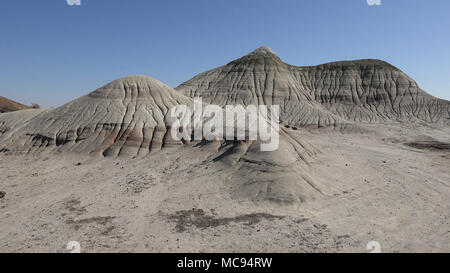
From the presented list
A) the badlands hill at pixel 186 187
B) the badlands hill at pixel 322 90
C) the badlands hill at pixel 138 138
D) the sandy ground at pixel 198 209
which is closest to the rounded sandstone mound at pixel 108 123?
the badlands hill at pixel 138 138

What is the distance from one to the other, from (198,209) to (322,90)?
61.8m

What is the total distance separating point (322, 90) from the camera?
6881cm

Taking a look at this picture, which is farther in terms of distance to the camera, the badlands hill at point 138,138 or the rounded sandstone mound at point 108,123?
the rounded sandstone mound at point 108,123

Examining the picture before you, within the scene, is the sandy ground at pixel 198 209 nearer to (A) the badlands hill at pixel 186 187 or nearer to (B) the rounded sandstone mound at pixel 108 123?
(A) the badlands hill at pixel 186 187

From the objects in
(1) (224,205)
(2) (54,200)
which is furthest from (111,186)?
(1) (224,205)

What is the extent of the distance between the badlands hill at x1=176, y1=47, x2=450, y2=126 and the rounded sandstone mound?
32.2 metres

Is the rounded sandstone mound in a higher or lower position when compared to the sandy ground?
higher

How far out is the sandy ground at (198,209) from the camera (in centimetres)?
1146

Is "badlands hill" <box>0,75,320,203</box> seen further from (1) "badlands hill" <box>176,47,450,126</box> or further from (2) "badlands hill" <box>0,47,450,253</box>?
(1) "badlands hill" <box>176,47,450,126</box>

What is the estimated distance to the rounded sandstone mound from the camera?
1006 inches

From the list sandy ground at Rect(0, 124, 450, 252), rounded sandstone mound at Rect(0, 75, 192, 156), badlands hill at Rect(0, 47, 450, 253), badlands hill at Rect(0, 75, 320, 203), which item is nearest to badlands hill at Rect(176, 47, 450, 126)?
badlands hill at Rect(0, 47, 450, 253)

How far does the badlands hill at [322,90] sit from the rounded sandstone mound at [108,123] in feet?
106

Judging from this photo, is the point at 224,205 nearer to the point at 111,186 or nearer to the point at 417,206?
the point at 111,186

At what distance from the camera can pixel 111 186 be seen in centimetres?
1803
